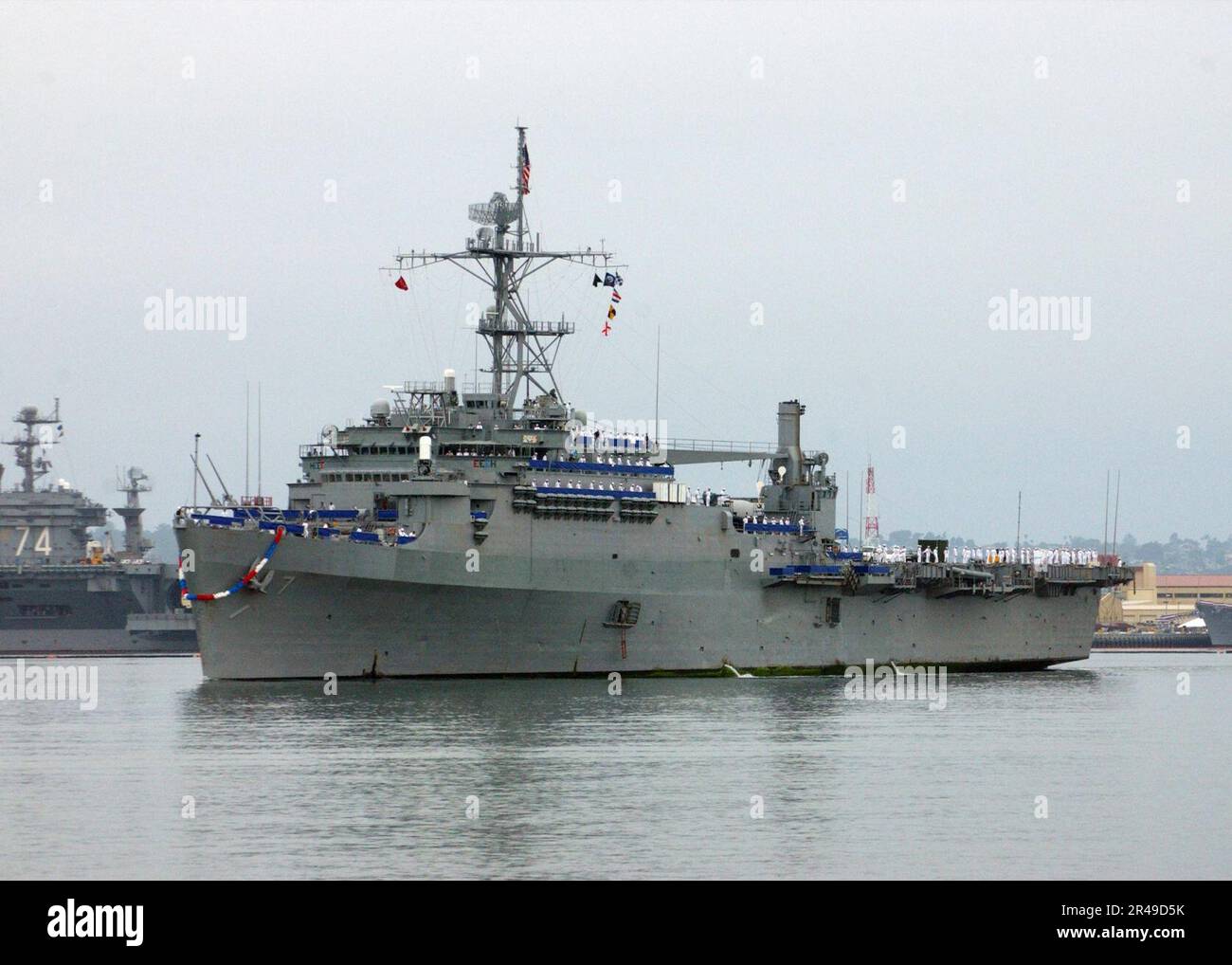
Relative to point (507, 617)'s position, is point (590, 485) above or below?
above

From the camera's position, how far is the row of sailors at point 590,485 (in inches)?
2051

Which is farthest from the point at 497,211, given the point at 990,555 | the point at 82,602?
the point at 82,602

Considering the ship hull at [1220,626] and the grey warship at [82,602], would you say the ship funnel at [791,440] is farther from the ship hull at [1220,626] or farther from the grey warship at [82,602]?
the ship hull at [1220,626]

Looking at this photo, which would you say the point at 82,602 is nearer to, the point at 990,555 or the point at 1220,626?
the point at 990,555

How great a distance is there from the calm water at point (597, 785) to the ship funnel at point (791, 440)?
13373 millimetres

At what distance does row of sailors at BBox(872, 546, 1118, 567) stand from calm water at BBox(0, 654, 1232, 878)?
12974 millimetres

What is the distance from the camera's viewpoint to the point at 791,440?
64.7 meters

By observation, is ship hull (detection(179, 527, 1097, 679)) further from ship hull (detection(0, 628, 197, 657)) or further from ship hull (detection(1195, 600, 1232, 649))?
ship hull (detection(1195, 600, 1232, 649))

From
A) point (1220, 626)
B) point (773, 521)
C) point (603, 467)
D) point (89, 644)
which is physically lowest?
point (1220, 626)

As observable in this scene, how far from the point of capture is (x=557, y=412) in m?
54.3

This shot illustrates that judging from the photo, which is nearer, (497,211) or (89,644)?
(497,211)

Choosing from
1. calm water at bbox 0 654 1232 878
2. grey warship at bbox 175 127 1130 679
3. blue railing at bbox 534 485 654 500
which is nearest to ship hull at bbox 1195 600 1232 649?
grey warship at bbox 175 127 1130 679

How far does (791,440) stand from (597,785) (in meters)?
33.5

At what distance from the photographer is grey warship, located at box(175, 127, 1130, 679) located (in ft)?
161
